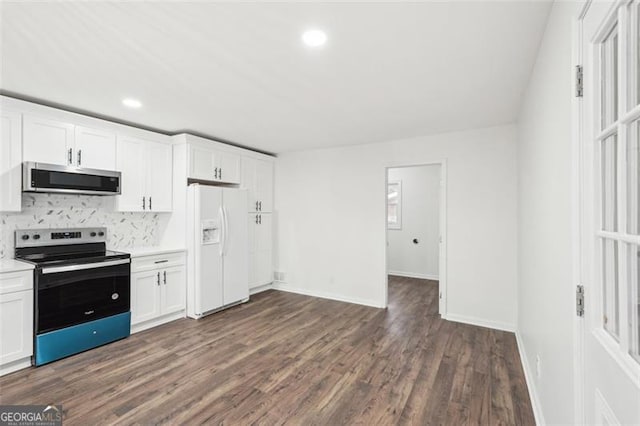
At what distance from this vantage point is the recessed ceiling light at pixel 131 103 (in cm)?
293

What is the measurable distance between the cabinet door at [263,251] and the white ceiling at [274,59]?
7.19 ft

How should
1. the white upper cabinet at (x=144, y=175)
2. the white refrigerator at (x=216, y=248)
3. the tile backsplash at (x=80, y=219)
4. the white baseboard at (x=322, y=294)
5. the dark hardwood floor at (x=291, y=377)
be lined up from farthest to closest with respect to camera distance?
the white baseboard at (x=322, y=294) → the white refrigerator at (x=216, y=248) → the white upper cabinet at (x=144, y=175) → the tile backsplash at (x=80, y=219) → the dark hardwood floor at (x=291, y=377)

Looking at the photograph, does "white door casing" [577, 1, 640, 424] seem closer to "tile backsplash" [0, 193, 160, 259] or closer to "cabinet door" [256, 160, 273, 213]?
"tile backsplash" [0, 193, 160, 259]

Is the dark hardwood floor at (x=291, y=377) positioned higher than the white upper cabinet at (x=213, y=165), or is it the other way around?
the white upper cabinet at (x=213, y=165)

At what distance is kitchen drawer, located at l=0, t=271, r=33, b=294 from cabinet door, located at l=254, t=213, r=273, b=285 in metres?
2.87

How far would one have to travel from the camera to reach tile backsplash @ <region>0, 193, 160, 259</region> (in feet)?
9.89

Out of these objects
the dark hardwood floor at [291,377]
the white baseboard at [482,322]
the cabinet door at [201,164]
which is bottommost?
the dark hardwood floor at [291,377]

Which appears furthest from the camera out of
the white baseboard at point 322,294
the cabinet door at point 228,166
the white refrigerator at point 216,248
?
the white baseboard at point 322,294

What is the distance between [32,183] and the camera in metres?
2.77

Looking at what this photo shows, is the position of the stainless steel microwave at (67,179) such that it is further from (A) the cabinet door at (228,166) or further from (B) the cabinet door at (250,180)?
(B) the cabinet door at (250,180)

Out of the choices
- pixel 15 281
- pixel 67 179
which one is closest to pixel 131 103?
pixel 67 179

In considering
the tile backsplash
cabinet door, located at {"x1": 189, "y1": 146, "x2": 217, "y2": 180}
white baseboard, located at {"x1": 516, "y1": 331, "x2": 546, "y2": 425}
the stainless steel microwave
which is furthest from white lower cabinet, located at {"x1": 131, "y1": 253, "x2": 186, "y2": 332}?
white baseboard, located at {"x1": 516, "y1": 331, "x2": 546, "y2": 425}

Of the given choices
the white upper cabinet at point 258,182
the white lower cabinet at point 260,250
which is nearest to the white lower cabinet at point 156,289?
the white lower cabinet at point 260,250

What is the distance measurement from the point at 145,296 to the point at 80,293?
693 mm
